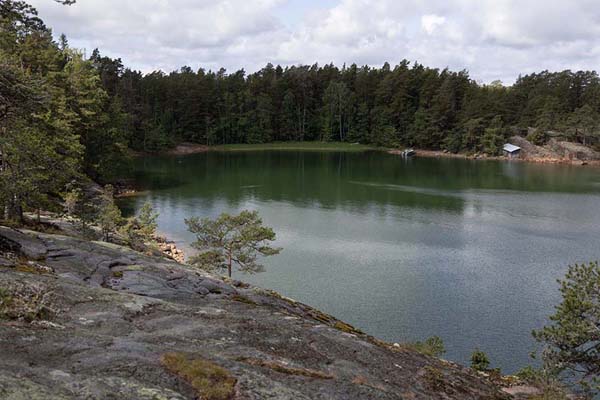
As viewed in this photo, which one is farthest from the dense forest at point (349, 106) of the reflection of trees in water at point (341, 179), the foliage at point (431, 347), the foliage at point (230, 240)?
the foliage at point (431, 347)

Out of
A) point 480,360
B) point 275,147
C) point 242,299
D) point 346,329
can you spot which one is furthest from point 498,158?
point 242,299

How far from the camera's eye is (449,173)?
273 feet

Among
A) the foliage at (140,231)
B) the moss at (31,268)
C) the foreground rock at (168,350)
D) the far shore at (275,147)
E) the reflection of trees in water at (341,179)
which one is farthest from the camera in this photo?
the far shore at (275,147)

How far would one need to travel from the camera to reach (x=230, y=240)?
1158 inches

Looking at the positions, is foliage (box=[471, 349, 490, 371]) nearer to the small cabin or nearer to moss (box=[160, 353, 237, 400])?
moss (box=[160, 353, 237, 400])

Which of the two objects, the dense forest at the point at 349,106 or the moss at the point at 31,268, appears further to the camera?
the dense forest at the point at 349,106

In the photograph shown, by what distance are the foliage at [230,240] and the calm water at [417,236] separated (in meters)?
2.84

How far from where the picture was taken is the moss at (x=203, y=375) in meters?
6.93

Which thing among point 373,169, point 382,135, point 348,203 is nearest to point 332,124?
point 382,135

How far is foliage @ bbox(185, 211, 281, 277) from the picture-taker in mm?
28062

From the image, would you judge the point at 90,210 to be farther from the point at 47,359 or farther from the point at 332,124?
the point at 332,124

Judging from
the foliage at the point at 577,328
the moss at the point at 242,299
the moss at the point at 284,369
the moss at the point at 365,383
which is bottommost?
the foliage at the point at 577,328

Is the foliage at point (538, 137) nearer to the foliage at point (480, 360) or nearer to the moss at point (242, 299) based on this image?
the foliage at point (480, 360)

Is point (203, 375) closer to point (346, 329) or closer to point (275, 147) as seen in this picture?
point (346, 329)
